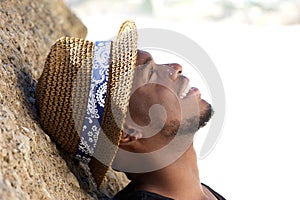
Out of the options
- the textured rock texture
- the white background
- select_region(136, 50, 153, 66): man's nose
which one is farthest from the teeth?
the white background

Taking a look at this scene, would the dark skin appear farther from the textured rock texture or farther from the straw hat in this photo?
the textured rock texture

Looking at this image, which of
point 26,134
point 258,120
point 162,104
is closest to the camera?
point 26,134

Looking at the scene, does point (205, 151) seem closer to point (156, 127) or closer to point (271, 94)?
point (156, 127)

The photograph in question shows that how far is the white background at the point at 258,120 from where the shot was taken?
2514 millimetres

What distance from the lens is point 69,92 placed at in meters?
1.25

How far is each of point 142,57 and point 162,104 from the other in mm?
117

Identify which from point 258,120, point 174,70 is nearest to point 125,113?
point 174,70

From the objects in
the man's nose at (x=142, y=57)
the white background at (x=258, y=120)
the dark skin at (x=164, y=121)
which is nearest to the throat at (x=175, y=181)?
the dark skin at (x=164, y=121)

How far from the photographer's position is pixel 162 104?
129 cm

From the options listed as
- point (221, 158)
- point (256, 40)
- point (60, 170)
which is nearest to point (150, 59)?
point (60, 170)

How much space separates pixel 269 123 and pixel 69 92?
5.35ft

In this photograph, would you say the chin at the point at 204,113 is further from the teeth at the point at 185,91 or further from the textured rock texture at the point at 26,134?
the textured rock texture at the point at 26,134

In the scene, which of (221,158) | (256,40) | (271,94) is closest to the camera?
(221,158)

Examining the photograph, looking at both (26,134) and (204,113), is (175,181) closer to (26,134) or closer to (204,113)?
(204,113)
